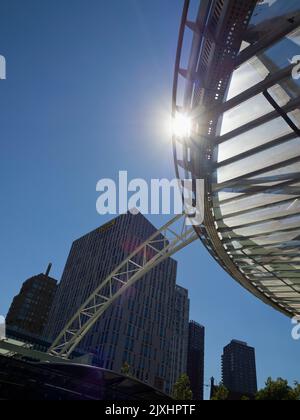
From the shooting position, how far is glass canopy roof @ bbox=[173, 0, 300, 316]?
267 inches

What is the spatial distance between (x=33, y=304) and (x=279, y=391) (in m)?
140

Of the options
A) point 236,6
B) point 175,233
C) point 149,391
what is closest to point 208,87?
point 236,6

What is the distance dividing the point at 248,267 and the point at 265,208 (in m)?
5.74

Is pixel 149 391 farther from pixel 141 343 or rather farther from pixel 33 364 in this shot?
pixel 141 343

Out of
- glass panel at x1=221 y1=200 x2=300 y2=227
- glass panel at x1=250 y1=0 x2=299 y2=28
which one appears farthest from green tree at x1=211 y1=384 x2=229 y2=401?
glass panel at x1=250 y1=0 x2=299 y2=28

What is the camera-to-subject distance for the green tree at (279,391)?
3656cm

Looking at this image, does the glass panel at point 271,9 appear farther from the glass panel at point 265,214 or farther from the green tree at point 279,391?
the green tree at point 279,391

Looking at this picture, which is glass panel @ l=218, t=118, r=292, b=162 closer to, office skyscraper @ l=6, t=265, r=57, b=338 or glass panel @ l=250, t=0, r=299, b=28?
glass panel @ l=250, t=0, r=299, b=28

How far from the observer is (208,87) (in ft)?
25.5

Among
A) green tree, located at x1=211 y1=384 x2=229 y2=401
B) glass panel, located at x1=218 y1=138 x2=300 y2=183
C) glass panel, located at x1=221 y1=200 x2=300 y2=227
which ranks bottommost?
green tree, located at x1=211 y1=384 x2=229 y2=401

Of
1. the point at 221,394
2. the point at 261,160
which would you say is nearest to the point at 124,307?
the point at 221,394

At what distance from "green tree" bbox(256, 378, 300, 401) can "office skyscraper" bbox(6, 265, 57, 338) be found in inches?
5228

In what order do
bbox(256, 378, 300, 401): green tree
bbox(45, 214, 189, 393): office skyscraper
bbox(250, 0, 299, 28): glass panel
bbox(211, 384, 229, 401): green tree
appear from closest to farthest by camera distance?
bbox(250, 0, 299, 28): glass panel → bbox(256, 378, 300, 401): green tree → bbox(211, 384, 229, 401): green tree → bbox(45, 214, 189, 393): office skyscraper

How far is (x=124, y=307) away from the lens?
80.2m
